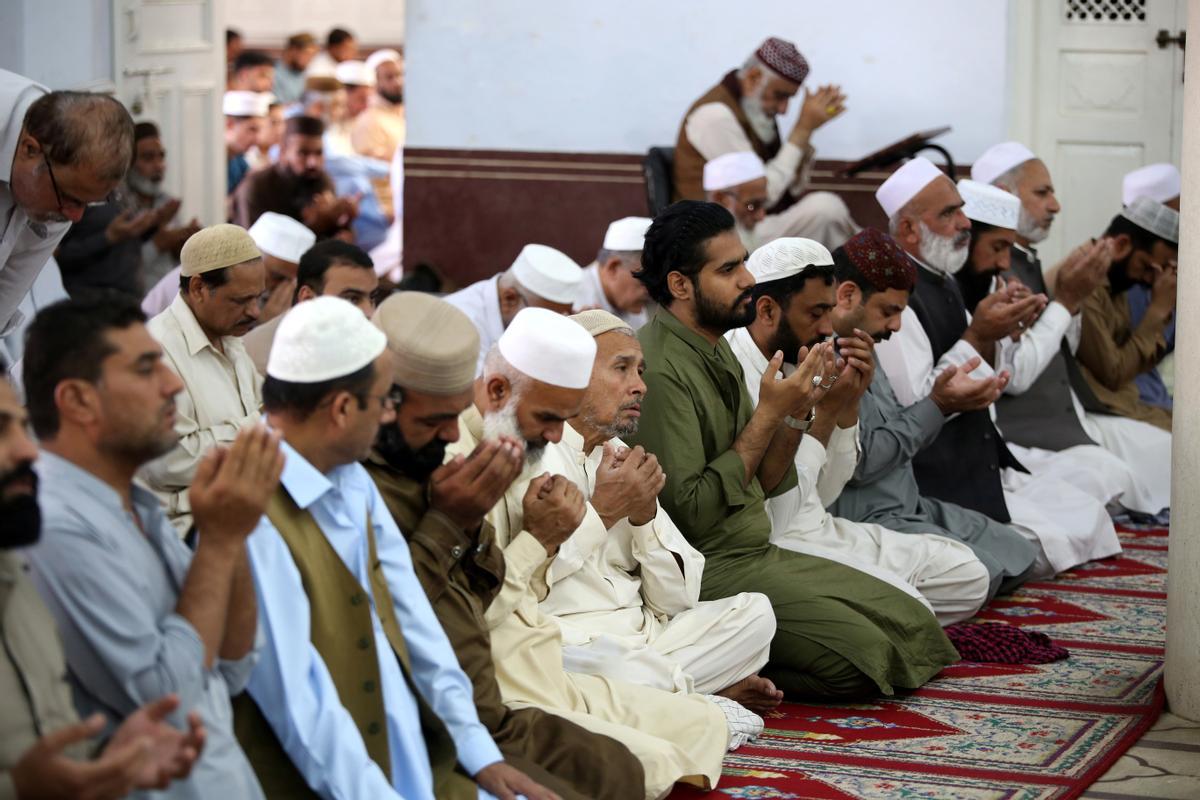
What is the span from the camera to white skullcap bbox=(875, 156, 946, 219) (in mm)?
6402

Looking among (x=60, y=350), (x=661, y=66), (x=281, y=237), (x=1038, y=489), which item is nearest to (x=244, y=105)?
(x=661, y=66)

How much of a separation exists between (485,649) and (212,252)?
1.44 metres

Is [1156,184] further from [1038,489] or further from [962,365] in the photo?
[962,365]

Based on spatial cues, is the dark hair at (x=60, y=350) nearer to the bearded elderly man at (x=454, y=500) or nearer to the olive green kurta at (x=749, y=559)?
the bearded elderly man at (x=454, y=500)

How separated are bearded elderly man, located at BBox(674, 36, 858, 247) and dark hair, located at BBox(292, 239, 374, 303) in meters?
3.30

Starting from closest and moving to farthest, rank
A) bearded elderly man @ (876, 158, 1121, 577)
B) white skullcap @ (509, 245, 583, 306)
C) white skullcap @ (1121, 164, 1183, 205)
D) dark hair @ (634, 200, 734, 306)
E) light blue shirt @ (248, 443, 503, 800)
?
1. light blue shirt @ (248, 443, 503, 800)
2. dark hair @ (634, 200, 734, 306)
3. bearded elderly man @ (876, 158, 1121, 577)
4. white skullcap @ (509, 245, 583, 306)
5. white skullcap @ (1121, 164, 1183, 205)

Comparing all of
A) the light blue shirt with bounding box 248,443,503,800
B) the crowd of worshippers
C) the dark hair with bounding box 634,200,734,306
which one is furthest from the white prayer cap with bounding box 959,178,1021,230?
the light blue shirt with bounding box 248,443,503,800

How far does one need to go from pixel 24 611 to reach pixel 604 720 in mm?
1652

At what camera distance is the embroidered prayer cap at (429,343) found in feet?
10.3

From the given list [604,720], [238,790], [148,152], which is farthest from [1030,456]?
[238,790]

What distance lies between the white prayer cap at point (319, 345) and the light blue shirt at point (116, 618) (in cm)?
44

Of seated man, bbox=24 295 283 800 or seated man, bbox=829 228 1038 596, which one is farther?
seated man, bbox=829 228 1038 596

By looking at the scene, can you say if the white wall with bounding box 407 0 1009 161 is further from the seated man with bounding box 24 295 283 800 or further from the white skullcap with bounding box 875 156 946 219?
the seated man with bounding box 24 295 283 800

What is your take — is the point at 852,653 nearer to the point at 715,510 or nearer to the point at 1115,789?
the point at 715,510
